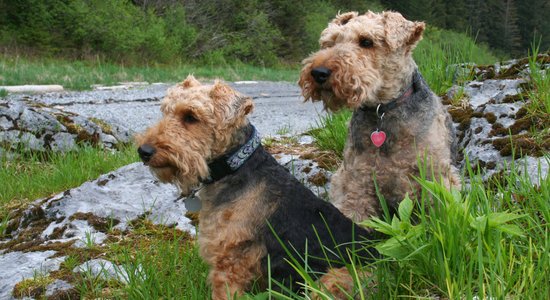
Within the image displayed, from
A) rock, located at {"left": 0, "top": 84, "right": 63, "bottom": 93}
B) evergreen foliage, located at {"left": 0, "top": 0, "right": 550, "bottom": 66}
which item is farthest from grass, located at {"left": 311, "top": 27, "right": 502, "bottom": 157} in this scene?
rock, located at {"left": 0, "top": 84, "right": 63, "bottom": 93}

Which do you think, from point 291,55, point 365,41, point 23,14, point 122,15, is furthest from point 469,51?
point 291,55

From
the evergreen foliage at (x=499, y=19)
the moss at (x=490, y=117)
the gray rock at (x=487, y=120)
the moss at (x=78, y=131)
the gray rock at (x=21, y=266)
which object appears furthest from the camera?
the evergreen foliage at (x=499, y=19)

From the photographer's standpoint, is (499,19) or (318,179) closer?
(318,179)

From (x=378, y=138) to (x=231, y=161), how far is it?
1252mm

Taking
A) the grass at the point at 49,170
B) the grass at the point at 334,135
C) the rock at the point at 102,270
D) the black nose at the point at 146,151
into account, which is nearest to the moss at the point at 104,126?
the grass at the point at 49,170

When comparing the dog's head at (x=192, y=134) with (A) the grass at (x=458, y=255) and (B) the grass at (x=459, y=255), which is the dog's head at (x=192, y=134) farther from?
(B) the grass at (x=459, y=255)

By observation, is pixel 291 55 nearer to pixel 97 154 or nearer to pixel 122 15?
pixel 122 15

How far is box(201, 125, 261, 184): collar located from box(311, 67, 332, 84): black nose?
→ 79cm

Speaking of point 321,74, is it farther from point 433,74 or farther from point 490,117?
point 433,74

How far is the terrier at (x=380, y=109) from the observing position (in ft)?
12.9

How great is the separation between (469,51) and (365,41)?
11.2 feet

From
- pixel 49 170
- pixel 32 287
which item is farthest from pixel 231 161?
pixel 49 170

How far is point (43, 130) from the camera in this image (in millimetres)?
6852

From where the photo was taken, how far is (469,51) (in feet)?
23.0
